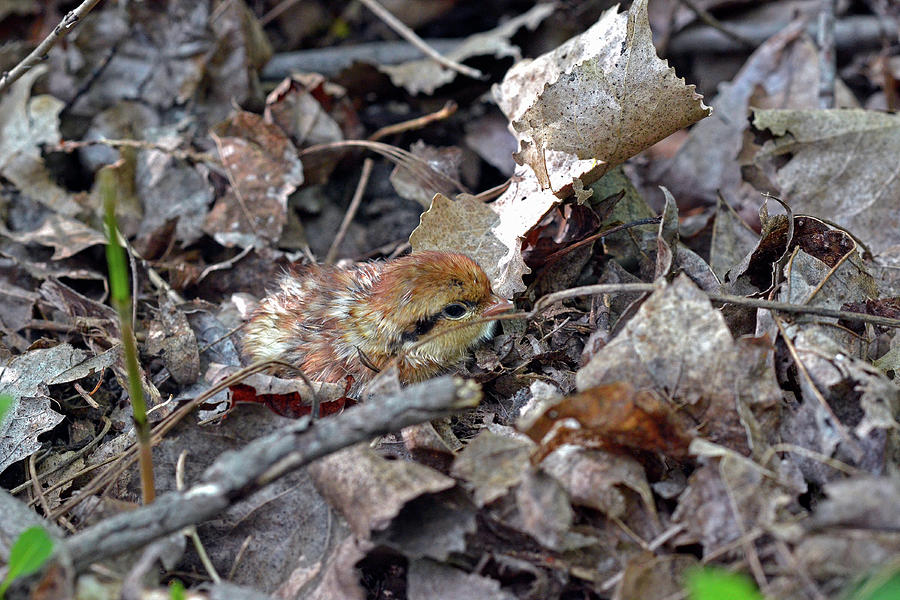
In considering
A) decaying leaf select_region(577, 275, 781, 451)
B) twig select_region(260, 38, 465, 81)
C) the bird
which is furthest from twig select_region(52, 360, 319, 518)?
twig select_region(260, 38, 465, 81)

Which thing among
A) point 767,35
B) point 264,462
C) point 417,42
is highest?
point 417,42

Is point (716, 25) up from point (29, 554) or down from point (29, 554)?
down

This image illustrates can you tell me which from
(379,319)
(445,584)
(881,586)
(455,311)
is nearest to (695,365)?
(881,586)

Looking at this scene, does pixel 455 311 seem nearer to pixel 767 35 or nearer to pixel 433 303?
pixel 433 303

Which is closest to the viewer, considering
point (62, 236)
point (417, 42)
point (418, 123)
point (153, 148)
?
point (62, 236)

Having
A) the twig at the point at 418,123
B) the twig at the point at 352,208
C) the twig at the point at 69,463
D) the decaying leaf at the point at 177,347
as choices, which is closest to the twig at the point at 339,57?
the twig at the point at 418,123

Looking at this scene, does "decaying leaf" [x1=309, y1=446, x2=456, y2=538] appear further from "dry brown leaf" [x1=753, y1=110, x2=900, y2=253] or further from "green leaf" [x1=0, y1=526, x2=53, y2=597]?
"dry brown leaf" [x1=753, y1=110, x2=900, y2=253]
